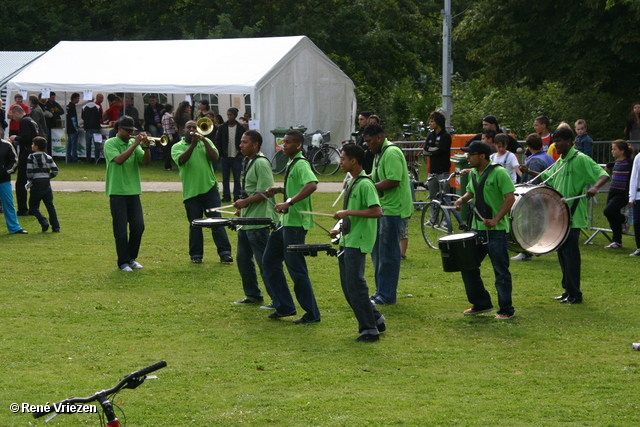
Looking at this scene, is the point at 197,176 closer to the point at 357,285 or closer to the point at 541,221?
the point at 357,285

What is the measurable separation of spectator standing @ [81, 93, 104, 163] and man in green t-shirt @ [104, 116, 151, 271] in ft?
50.7

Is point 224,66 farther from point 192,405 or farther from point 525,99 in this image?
point 192,405

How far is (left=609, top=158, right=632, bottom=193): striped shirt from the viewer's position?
45.3 feet

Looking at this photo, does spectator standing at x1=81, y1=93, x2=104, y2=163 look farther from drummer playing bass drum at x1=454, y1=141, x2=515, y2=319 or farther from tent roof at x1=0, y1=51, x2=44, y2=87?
drummer playing bass drum at x1=454, y1=141, x2=515, y2=319

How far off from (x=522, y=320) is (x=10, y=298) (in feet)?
18.6

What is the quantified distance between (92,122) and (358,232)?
20202 mm

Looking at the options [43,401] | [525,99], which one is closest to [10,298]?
[43,401]

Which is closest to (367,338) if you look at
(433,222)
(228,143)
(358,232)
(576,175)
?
(358,232)

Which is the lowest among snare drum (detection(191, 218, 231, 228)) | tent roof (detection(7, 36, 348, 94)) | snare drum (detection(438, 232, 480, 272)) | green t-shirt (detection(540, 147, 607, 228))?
snare drum (detection(438, 232, 480, 272))

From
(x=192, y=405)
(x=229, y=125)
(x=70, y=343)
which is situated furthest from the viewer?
(x=229, y=125)

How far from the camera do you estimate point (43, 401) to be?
645cm

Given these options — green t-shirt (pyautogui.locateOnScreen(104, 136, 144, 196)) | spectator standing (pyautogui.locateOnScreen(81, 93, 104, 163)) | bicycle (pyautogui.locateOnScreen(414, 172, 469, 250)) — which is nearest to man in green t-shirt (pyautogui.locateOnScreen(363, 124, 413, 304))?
bicycle (pyautogui.locateOnScreen(414, 172, 469, 250))

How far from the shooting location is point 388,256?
32.0 feet

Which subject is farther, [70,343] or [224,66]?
[224,66]
